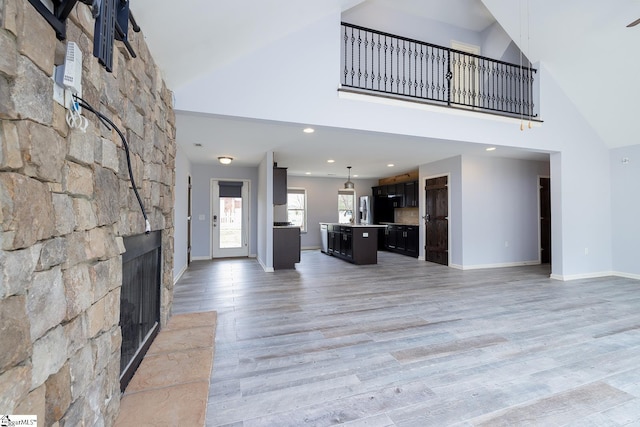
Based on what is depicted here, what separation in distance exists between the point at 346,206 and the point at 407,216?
2119 millimetres

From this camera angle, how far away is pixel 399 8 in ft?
17.6

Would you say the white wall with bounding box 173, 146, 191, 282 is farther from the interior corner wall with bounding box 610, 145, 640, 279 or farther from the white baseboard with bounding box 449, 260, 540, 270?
the interior corner wall with bounding box 610, 145, 640, 279

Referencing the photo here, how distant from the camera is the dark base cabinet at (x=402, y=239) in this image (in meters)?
7.71

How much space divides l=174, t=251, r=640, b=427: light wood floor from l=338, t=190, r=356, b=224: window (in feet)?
18.2

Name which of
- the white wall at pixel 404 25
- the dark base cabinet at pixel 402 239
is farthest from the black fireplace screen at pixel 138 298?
the dark base cabinet at pixel 402 239

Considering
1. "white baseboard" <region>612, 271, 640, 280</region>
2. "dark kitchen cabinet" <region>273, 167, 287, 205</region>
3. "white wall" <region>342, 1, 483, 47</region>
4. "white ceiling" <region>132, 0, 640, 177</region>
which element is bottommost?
"white baseboard" <region>612, 271, 640, 280</region>

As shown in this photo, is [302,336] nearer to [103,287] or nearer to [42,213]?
[103,287]

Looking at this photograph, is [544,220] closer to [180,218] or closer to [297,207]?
[297,207]

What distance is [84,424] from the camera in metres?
1.17

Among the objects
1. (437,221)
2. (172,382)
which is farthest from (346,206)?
(172,382)

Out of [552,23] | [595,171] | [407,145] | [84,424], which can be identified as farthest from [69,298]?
[595,171]

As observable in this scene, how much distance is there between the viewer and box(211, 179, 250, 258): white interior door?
7.36 m

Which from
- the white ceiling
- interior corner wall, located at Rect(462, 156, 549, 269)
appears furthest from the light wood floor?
the white ceiling

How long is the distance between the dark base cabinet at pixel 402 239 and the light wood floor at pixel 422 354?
3.21 meters
